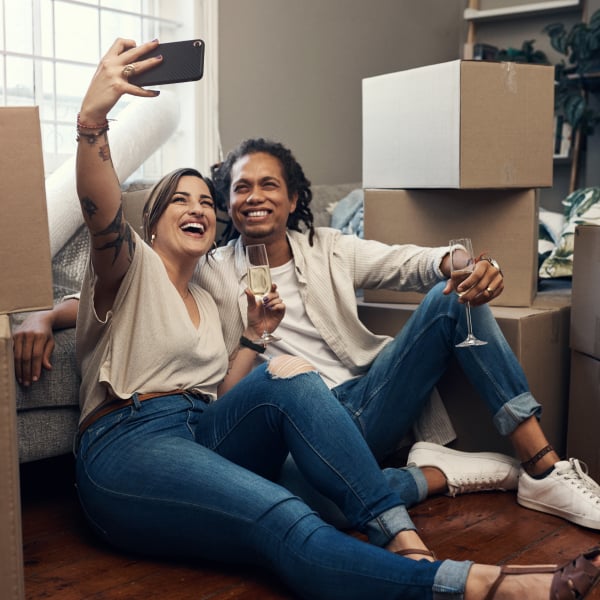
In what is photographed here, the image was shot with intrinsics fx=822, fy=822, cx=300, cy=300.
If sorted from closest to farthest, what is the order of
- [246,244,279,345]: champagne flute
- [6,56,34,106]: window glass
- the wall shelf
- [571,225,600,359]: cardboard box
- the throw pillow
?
[246,244,279,345]: champagne flute < [571,225,600,359]: cardboard box < the throw pillow < [6,56,34,106]: window glass < the wall shelf

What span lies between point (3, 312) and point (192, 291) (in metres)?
0.60

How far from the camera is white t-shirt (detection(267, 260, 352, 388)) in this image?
1.88 meters

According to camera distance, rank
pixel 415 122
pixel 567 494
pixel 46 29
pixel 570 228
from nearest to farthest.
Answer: pixel 567 494 < pixel 415 122 < pixel 570 228 < pixel 46 29

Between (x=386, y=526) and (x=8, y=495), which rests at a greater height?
(x=8, y=495)

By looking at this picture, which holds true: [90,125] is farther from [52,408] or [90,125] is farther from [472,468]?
[472,468]

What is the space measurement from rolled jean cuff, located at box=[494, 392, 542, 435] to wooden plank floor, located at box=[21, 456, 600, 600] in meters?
0.19

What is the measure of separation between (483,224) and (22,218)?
1.25m

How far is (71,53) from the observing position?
2.73 metres

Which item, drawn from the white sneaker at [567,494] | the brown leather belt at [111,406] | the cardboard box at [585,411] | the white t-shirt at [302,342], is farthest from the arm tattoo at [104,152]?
the cardboard box at [585,411]

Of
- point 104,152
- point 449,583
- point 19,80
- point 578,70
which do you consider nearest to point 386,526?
point 449,583

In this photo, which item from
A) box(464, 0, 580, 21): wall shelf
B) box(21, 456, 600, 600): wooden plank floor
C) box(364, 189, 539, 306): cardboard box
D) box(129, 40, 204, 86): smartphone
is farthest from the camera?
box(464, 0, 580, 21): wall shelf

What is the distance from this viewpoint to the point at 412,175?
2.09m

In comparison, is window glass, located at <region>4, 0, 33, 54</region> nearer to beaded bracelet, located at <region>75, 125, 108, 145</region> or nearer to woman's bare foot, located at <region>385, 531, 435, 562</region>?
beaded bracelet, located at <region>75, 125, 108, 145</region>

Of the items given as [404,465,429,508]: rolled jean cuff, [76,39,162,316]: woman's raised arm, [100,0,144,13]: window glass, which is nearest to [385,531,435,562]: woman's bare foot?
[404,465,429,508]: rolled jean cuff
